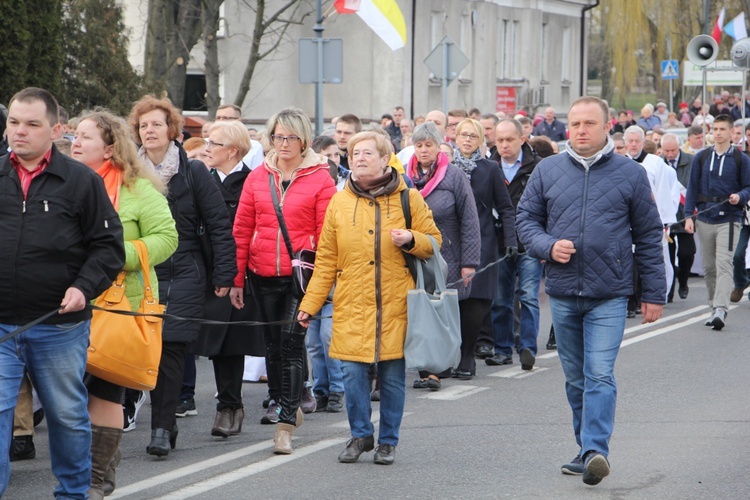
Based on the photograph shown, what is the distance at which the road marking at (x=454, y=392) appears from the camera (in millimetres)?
9766

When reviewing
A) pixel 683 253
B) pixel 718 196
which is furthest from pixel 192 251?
pixel 683 253

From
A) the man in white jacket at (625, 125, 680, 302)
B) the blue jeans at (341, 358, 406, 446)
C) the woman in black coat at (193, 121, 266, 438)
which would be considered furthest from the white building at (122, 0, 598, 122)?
the blue jeans at (341, 358, 406, 446)

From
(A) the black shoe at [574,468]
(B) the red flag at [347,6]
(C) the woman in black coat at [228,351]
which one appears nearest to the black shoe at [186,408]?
(C) the woman in black coat at [228,351]

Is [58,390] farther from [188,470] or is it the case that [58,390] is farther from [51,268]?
[188,470]

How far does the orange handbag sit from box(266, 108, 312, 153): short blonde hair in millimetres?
1778

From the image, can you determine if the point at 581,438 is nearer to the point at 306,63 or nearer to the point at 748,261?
the point at 748,261

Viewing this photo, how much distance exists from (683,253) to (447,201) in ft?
25.7

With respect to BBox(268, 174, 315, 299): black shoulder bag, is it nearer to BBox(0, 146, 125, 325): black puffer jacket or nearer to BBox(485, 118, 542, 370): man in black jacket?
BBox(0, 146, 125, 325): black puffer jacket

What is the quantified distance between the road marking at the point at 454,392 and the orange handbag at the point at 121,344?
3.60 metres

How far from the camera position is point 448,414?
29.7ft

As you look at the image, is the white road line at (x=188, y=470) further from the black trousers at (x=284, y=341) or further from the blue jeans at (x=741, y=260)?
the blue jeans at (x=741, y=260)

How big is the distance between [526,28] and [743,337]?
110ft

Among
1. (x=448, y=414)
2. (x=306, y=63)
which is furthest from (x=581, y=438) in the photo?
(x=306, y=63)

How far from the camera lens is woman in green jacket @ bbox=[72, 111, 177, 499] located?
6.48 metres
